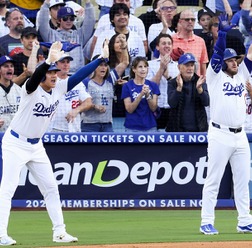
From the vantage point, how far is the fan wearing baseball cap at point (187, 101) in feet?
38.7

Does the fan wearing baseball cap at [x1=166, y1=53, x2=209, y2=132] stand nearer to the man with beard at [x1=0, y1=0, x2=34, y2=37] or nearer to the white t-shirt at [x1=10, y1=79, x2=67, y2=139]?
the man with beard at [x1=0, y1=0, x2=34, y2=37]

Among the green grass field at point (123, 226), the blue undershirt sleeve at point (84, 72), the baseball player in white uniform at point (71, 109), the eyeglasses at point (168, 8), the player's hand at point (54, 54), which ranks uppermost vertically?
the player's hand at point (54, 54)

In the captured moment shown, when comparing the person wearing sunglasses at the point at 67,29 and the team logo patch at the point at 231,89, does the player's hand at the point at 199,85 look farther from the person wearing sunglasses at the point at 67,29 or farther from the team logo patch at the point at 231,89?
the team logo patch at the point at 231,89

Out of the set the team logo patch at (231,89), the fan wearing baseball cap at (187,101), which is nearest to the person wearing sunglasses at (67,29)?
the fan wearing baseball cap at (187,101)

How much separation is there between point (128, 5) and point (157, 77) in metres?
1.61

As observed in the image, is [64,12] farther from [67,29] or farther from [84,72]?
[84,72]

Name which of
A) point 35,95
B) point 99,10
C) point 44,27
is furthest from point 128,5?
point 35,95

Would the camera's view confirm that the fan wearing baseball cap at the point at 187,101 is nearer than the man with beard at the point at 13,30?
Yes

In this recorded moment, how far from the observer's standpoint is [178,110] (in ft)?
39.2

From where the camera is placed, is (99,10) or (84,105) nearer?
(84,105)

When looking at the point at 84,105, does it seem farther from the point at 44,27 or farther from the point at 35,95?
the point at 35,95

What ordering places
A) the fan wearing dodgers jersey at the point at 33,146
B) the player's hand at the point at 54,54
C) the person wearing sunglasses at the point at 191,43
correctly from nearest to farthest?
the player's hand at the point at 54,54 → the fan wearing dodgers jersey at the point at 33,146 → the person wearing sunglasses at the point at 191,43

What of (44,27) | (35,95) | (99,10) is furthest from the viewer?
(99,10)

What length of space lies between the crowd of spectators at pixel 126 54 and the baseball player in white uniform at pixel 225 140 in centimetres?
283
